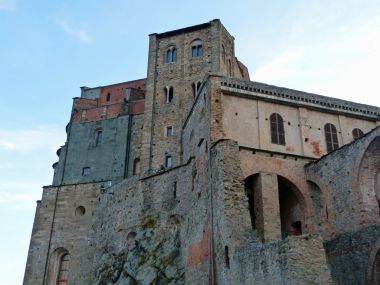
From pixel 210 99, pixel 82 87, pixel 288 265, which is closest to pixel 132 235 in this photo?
pixel 210 99

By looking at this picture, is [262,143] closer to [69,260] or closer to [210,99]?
[210,99]

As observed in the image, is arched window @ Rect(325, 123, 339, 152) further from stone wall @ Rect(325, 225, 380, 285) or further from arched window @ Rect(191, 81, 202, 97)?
arched window @ Rect(191, 81, 202, 97)

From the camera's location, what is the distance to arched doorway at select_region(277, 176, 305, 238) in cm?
2358

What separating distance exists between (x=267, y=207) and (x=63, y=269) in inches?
679

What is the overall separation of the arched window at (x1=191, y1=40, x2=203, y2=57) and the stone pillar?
1677 cm

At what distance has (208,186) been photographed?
2186 cm

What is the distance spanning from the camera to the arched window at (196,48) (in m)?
36.8

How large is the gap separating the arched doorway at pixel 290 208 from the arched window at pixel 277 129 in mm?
2469

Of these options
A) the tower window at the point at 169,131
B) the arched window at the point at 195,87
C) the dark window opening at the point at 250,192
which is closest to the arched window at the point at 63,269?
the tower window at the point at 169,131

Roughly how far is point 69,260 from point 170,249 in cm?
1109

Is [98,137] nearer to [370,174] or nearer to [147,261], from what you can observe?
[147,261]

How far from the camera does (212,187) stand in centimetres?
2111

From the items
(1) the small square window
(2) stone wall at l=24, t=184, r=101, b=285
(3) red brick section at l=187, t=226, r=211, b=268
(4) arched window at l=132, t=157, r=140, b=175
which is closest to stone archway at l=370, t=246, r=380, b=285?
(3) red brick section at l=187, t=226, r=211, b=268

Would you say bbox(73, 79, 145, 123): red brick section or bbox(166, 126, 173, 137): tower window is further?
bbox(73, 79, 145, 123): red brick section
